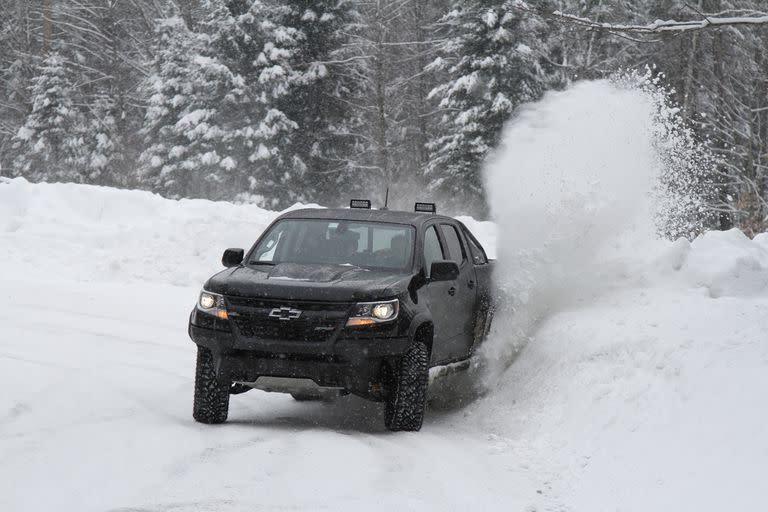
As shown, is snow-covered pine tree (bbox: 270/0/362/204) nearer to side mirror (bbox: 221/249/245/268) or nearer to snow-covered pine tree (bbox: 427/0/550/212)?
snow-covered pine tree (bbox: 427/0/550/212)

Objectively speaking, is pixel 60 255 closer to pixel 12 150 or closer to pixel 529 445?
pixel 529 445

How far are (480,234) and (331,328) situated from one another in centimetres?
1324

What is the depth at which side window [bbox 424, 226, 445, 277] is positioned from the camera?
8.32 m

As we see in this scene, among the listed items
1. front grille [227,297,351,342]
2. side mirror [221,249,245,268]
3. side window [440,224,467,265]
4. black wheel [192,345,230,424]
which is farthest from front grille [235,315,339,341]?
side window [440,224,467,265]

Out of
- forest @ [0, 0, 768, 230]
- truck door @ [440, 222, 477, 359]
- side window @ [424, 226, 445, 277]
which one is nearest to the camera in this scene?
side window @ [424, 226, 445, 277]

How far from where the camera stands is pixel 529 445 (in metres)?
7.59

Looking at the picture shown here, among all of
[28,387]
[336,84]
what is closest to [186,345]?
[28,387]

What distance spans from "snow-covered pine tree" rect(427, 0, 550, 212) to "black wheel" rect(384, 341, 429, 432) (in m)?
27.5

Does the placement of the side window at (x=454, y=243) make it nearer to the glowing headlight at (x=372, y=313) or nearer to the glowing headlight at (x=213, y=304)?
the glowing headlight at (x=372, y=313)

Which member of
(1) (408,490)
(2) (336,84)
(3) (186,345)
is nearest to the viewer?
(1) (408,490)

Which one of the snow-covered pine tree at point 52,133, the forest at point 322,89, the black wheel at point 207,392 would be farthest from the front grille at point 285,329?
the snow-covered pine tree at point 52,133

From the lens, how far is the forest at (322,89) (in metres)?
33.3

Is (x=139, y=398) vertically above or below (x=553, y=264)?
below

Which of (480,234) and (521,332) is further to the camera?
(480,234)
